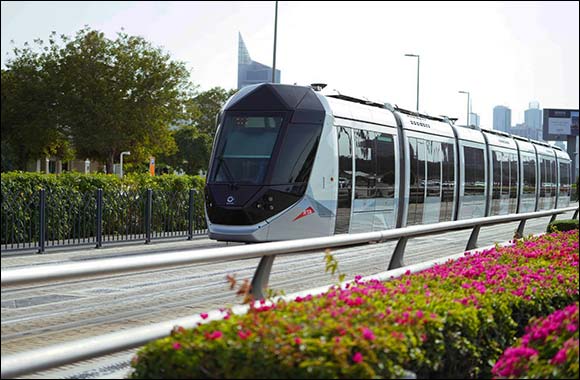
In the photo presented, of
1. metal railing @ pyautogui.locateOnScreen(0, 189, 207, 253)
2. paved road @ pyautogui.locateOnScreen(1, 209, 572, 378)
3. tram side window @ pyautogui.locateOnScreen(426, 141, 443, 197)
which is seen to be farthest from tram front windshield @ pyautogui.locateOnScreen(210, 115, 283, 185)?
tram side window @ pyautogui.locateOnScreen(426, 141, 443, 197)

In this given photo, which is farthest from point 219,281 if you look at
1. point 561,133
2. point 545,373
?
point 561,133

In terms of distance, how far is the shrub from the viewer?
550cm

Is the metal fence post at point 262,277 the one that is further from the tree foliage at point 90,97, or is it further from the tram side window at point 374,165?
the tree foliage at point 90,97

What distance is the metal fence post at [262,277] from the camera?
7.17 m

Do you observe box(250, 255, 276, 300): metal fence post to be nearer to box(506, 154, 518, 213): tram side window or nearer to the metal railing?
the metal railing

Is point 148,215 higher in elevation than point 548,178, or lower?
lower

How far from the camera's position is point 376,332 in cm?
514

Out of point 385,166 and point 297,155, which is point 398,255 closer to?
point 297,155

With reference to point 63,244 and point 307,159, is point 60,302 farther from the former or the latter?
point 63,244

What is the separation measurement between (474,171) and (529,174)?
9921 mm

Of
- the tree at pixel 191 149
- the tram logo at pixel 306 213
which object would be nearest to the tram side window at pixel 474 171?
the tram logo at pixel 306 213

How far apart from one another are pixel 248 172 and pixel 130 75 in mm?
46120

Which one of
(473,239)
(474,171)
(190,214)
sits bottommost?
(190,214)

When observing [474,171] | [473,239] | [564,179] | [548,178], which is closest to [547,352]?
[473,239]
